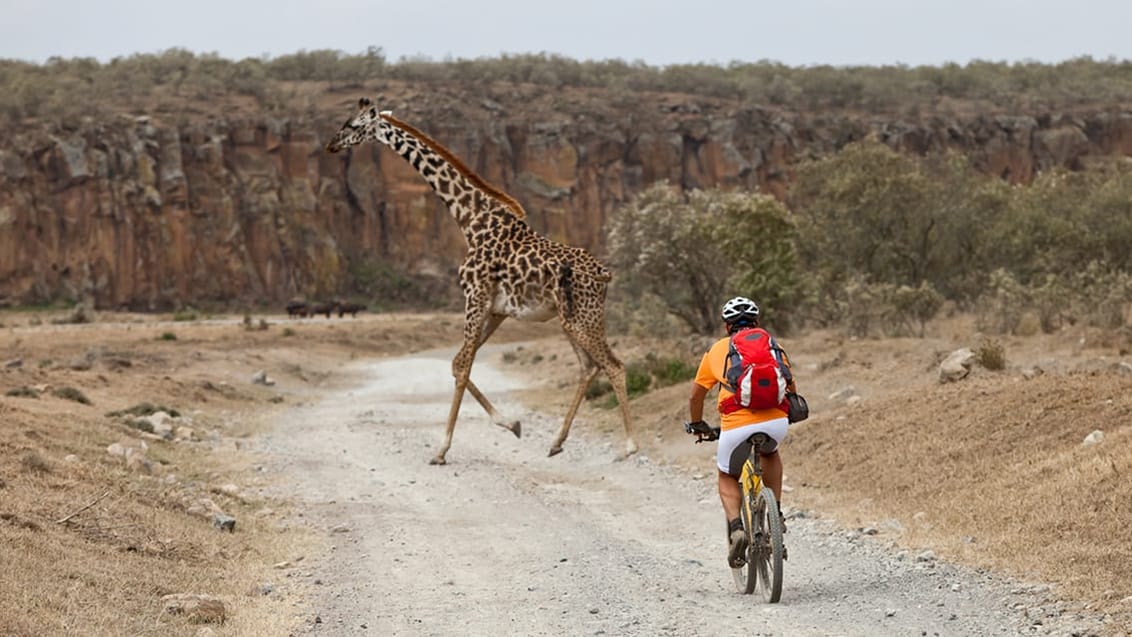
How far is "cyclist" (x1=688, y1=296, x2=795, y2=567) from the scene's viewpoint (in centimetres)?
945

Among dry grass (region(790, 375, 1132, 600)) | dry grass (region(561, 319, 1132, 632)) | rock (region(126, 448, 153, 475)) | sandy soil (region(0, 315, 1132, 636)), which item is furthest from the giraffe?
rock (region(126, 448, 153, 475))

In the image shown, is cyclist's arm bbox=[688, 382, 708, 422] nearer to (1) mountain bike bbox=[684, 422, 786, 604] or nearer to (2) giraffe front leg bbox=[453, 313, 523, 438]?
(1) mountain bike bbox=[684, 422, 786, 604]

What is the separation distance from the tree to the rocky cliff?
2687 centimetres

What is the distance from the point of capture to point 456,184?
1942cm

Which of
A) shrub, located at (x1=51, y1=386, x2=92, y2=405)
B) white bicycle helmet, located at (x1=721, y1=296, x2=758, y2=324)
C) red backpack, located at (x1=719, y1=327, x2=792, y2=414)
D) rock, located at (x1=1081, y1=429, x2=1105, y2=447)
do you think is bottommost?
shrub, located at (x1=51, y1=386, x2=92, y2=405)

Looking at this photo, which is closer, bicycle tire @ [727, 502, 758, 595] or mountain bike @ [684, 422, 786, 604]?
mountain bike @ [684, 422, 786, 604]

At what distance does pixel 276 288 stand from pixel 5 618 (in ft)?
226

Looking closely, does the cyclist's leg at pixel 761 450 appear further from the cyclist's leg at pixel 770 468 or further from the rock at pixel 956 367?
the rock at pixel 956 367

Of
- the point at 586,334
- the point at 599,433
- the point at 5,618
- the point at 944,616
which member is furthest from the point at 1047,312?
the point at 5,618

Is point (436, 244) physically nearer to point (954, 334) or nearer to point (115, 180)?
point (115, 180)

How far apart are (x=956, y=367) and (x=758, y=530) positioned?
26.8ft

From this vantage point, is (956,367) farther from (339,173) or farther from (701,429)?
(339,173)

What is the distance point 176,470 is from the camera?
15898 mm

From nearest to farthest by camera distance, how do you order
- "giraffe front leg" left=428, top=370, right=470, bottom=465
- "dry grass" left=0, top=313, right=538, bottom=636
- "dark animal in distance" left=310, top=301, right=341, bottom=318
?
"dry grass" left=0, top=313, right=538, bottom=636 → "giraffe front leg" left=428, top=370, right=470, bottom=465 → "dark animal in distance" left=310, top=301, right=341, bottom=318
